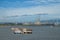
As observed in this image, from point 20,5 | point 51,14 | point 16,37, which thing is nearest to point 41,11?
point 51,14

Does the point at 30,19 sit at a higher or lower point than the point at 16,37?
higher

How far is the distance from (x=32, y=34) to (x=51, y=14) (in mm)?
240

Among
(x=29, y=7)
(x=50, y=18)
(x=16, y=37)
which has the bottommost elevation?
(x=16, y=37)

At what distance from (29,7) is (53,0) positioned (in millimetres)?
227

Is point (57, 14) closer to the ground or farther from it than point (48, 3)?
closer to the ground

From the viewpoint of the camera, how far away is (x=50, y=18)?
0.89m

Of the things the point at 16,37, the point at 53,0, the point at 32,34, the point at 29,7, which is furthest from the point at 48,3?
the point at 16,37

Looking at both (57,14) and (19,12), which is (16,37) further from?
(57,14)

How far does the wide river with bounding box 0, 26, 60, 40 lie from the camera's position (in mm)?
919

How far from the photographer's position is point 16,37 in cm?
93

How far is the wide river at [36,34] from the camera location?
3.01 ft

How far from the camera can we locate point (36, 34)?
963 millimetres

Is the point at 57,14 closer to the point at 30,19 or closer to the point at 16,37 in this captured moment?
the point at 30,19

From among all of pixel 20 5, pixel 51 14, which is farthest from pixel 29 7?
pixel 51 14
